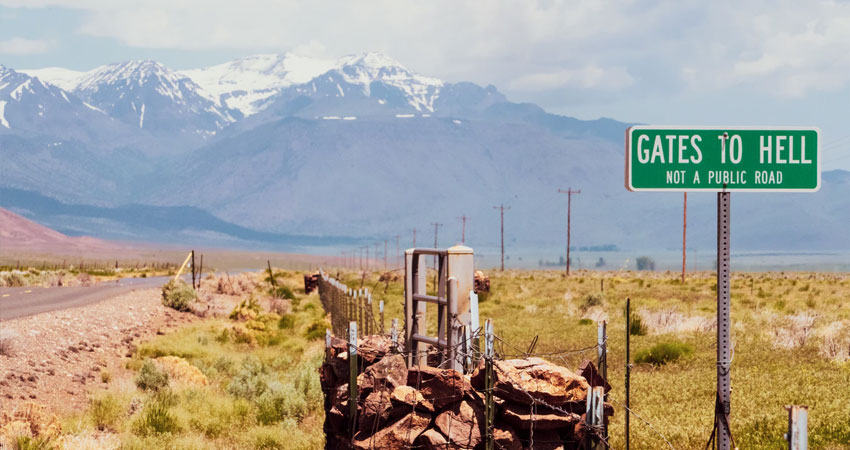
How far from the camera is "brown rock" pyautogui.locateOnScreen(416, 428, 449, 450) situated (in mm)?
7516

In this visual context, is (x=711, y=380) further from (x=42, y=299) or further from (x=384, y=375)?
(x=42, y=299)

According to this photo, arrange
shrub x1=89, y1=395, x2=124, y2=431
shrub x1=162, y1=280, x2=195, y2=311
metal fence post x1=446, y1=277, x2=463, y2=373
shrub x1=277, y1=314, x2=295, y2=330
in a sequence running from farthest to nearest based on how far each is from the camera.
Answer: shrub x1=162, y1=280, x2=195, y2=311, shrub x1=277, y1=314, x2=295, y2=330, shrub x1=89, y1=395, x2=124, y2=431, metal fence post x1=446, y1=277, x2=463, y2=373

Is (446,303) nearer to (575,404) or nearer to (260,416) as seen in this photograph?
(575,404)

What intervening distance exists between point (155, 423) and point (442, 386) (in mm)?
7234

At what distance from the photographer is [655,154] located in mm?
6148

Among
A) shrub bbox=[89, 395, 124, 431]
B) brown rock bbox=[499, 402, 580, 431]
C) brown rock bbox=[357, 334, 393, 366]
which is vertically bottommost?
shrub bbox=[89, 395, 124, 431]

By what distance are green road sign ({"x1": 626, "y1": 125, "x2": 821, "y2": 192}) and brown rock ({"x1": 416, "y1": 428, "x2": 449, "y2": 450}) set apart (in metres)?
2.78

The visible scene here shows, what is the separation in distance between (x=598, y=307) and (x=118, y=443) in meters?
23.2

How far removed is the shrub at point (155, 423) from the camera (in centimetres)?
1323

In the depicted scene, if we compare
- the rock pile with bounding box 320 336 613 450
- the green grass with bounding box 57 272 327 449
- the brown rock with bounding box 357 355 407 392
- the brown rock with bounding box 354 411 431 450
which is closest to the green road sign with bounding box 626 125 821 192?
the rock pile with bounding box 320 336 613 450

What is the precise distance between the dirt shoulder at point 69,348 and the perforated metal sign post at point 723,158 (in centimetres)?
1120

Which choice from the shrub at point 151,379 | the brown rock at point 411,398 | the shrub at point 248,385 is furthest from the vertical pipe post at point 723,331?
the shrub at point 151,379

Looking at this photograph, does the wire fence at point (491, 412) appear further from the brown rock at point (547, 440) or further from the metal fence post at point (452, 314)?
the metal fence post at point (452, 314)

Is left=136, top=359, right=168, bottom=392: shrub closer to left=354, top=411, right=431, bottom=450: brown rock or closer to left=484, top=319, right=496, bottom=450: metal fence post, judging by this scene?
left=354, top=411, right=431, bottom=450: brown rock
